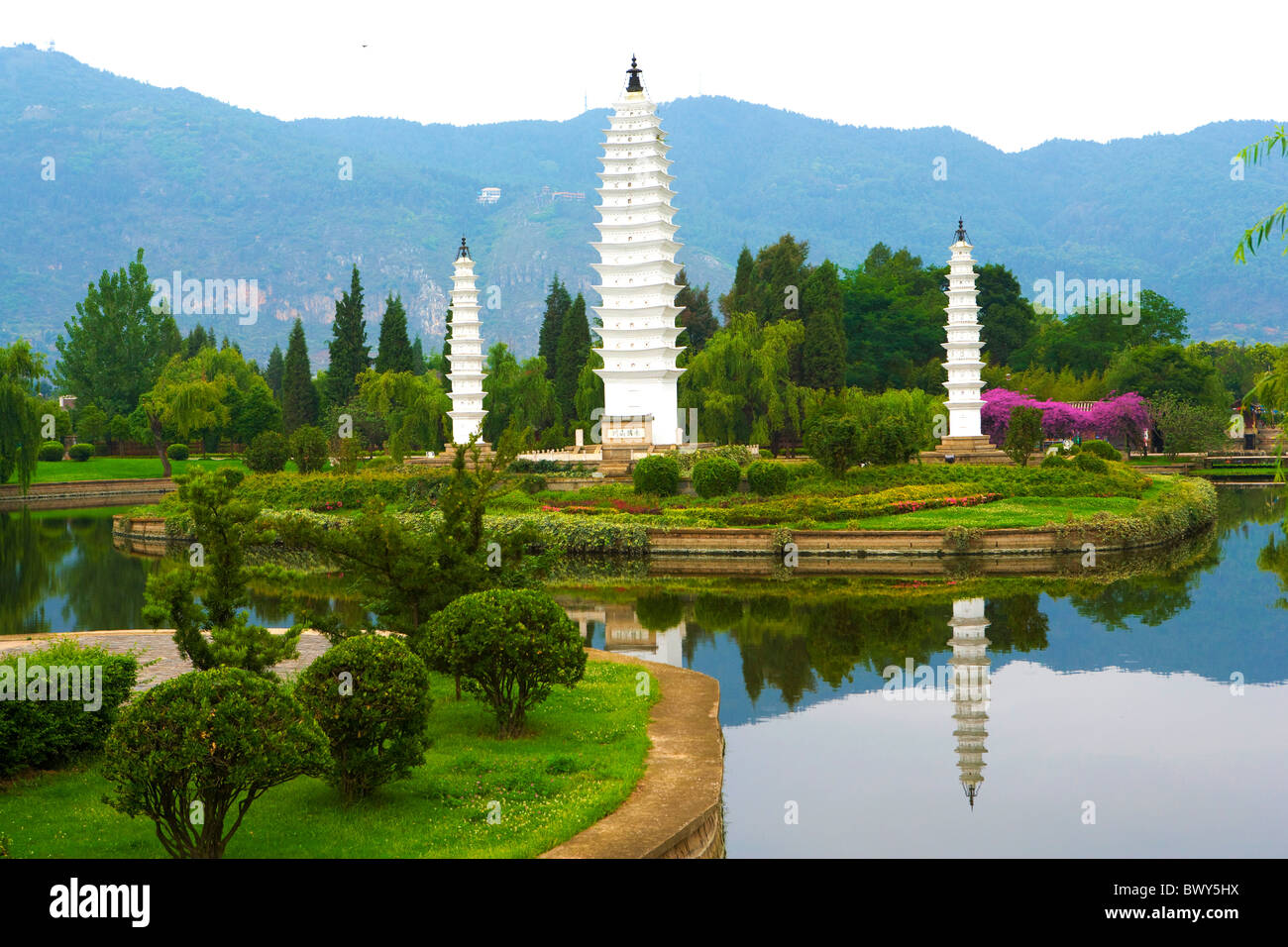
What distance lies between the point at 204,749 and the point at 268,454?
141 feet

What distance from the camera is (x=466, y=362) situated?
2224 inches

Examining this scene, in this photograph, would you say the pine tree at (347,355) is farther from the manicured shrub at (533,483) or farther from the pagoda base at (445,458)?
the manicured shrub at (533,483)

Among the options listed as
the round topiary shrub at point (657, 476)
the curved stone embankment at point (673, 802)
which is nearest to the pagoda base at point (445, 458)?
the round topiary shrub at point (657, 476)

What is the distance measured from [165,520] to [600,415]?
2150cm

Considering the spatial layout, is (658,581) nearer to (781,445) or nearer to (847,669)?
(847,669)

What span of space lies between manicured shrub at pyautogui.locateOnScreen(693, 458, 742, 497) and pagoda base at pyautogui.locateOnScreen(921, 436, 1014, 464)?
1252cm

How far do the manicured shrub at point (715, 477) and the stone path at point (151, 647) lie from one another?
69.3 feet

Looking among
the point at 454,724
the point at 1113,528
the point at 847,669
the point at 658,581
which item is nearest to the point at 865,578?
the point at 658,581

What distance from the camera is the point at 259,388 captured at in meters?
73.6

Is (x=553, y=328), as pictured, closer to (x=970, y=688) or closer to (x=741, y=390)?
(x=741, y=390)

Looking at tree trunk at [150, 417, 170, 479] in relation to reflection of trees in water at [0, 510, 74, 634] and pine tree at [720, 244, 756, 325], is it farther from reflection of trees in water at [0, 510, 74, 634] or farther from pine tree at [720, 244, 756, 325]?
pine tree at [720, 244, 756, 325]

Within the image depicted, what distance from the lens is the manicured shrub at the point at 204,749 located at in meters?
9.31

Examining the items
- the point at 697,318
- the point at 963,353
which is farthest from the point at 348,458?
the point at 697,318

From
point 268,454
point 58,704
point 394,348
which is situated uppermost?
point 394,348
